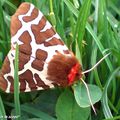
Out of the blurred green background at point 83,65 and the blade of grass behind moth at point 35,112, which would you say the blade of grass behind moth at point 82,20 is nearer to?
the blurred green background at point 83,65

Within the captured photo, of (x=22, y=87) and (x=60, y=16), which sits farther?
(x=60, y=16)

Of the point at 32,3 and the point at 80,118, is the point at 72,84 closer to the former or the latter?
the point at 80,118

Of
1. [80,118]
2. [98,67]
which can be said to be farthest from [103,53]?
[80,118]

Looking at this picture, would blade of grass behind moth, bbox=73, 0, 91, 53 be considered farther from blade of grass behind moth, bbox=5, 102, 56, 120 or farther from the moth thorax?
blade of grass behind moth, bbox=5, 102, 56, 120

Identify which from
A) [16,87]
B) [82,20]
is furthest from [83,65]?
[16,87]

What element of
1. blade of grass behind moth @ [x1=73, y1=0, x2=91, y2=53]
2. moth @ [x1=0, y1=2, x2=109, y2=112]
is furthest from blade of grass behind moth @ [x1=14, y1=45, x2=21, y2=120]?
blade of grass behind moth @ [x1=73, y1=0, x2=91, y2=53]

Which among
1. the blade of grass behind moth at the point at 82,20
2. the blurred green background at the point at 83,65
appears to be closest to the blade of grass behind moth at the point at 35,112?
the blurred green background at the point at 83,65
